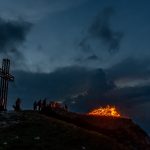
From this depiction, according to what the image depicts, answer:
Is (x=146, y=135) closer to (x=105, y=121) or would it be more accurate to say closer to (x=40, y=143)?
(x=105, y=121)

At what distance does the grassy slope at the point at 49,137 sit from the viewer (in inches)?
1537

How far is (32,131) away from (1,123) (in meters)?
4.28

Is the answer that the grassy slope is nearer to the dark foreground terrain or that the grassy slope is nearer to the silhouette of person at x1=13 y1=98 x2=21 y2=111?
the dark foreground terrain

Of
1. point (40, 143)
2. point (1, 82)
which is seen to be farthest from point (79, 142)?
point (1, 82)

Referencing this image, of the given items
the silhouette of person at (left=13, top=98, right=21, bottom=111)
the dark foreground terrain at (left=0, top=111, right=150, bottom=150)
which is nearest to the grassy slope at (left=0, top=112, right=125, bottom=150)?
the dark foreground terrain at (left=0, top=111, right=150, bottom=150)

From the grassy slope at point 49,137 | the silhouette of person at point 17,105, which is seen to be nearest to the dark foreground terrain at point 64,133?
the grassy slope at point 49,137

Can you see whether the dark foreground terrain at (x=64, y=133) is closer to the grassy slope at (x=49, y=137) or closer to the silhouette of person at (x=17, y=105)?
the grassy slope at (x=49, y=137)

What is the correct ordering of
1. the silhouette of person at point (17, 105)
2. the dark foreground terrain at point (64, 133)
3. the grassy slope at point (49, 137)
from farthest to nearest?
1. the silhouette of person at point (17, 105)
2. the dark foreground terrain at point (64, 133)
3. the grassy slope at point (49, 137)

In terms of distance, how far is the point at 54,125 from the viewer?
4434 cm

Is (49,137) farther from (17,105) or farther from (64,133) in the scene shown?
(17,105)

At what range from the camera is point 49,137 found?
41.1 metres

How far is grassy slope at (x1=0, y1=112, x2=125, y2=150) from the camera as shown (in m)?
39.0

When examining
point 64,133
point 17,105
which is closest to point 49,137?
point 64,133

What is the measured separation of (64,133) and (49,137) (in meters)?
1.95
